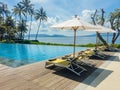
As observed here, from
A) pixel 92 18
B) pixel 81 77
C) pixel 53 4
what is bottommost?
pixel 81 77

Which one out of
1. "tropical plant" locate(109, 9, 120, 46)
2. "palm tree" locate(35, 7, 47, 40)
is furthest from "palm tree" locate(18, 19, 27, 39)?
"tropical plant" locate(109, 9, 120, 46)

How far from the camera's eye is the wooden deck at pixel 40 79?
193 inches

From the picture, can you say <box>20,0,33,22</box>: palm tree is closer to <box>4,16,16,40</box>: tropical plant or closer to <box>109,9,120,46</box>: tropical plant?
<box>4,16,16,40</box>: tropical plant

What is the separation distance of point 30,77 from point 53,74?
3.36ft

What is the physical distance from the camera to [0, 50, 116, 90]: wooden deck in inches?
Result: 193

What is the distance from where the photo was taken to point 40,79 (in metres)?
5.66

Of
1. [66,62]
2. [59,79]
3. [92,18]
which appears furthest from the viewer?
[92,18]

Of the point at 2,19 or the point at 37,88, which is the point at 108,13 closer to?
the point at 37,88

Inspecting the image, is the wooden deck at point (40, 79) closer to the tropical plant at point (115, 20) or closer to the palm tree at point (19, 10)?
the tropical plant at point (115, 20)

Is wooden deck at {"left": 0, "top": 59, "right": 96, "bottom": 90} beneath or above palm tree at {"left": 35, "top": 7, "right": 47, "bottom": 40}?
beneath

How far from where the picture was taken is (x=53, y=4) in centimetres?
2109

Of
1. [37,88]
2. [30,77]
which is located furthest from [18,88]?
[30,77]

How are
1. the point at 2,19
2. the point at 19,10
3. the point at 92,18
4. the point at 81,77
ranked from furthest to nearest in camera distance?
the point at 19,10, the point at 2,19, the point at 92,18, the point at 81,77

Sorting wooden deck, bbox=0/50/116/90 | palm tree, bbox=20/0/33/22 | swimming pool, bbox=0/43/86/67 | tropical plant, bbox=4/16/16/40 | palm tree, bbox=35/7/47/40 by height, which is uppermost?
palm tree, bbox=20/0/33/22
